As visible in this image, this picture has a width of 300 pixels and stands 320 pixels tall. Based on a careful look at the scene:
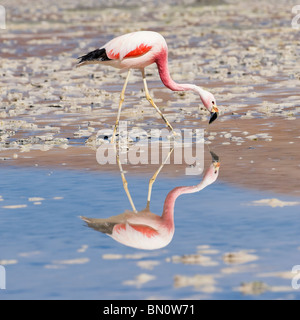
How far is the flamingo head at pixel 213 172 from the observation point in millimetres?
8250

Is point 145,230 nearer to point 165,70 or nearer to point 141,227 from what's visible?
point 141,227

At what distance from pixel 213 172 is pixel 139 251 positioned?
2705mm

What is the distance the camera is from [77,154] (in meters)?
9.86

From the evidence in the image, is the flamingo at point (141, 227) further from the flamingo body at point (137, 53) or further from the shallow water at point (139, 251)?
the flamingo body at point (137, 53)

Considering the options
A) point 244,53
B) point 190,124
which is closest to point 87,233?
point 190,124

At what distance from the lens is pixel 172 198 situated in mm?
7602

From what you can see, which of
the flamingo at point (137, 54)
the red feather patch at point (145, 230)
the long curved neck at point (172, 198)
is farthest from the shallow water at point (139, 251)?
the flamingo at point (137, 54)

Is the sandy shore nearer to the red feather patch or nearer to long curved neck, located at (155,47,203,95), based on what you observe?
long curved neck, located at (155,47,203,95)

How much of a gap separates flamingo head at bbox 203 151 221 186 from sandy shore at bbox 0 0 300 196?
79 millimetres

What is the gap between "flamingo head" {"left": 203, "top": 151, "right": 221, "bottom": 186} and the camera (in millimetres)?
8250

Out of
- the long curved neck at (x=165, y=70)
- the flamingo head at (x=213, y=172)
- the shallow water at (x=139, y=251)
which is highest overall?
the long curved neck at (x=165, y=70)

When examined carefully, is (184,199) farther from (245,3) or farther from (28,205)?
(245,3)

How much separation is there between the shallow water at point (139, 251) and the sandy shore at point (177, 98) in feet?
2.71

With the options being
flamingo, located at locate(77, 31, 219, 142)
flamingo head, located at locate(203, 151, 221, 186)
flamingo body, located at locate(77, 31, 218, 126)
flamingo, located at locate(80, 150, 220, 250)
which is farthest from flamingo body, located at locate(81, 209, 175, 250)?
flamingo body, located at locate(77, 31, 218, 126)
